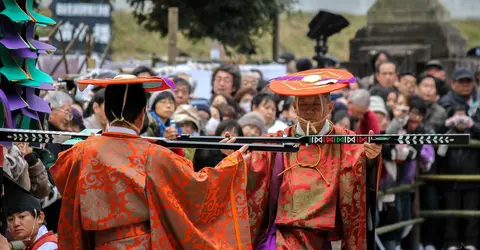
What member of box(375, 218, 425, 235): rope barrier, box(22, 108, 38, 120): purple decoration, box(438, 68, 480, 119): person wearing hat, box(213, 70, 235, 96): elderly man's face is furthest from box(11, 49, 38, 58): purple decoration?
box(438, 68, 480, 119): person wearing hat

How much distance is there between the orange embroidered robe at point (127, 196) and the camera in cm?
714

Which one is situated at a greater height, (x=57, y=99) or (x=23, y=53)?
(x=23, y=53)

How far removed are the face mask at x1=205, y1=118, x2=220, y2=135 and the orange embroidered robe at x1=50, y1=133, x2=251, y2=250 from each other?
173 inches

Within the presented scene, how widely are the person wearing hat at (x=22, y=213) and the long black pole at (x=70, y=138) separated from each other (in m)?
1.04

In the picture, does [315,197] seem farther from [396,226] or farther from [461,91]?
[461,91]

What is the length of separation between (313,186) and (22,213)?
78.1 inches

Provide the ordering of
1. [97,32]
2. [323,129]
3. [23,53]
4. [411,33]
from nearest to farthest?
[23,53]
[323,129]
[97,32]
[411,33]

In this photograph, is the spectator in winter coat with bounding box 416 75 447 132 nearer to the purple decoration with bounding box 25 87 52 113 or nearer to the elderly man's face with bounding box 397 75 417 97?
the elderly man's face with bounding box 397 75 417 97

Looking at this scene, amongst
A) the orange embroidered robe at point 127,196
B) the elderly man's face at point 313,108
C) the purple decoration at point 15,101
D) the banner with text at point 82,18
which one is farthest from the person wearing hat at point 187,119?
the banner with text at point 82,18

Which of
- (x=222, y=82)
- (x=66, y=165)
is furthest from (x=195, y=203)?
(x=222, y=82)

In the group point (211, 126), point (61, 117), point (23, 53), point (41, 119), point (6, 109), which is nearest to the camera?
point (6, 109)

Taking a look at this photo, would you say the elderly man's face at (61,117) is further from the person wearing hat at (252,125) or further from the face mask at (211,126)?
the face mask at (211,126)

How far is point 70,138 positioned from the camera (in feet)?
24.2

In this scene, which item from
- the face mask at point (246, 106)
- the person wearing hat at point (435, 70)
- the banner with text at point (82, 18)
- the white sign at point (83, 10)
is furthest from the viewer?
the white sign at point (83, 10)
